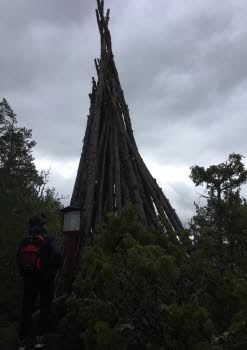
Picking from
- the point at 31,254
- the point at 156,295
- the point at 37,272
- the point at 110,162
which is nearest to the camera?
the point at 156,295

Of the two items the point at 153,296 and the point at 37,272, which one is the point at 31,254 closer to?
the point at 37,272

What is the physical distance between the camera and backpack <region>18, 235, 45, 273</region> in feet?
15.3

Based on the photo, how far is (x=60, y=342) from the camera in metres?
5.03

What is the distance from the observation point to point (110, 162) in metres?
8.11

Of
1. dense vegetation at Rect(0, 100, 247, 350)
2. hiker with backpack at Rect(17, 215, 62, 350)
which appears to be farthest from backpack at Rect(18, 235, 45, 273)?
dense vegetation at Rect(0, 100, 247, 350)

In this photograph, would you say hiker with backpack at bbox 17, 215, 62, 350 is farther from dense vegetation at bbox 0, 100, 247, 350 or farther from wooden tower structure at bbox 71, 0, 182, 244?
wooden tower structure at bbox 71, 0, 182, 244

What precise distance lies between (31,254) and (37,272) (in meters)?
0.25

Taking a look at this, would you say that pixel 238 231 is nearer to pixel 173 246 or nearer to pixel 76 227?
pixel 76 227

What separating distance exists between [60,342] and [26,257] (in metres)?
1.13

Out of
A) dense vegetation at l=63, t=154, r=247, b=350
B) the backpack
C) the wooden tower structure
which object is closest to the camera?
dense vegetation at l=63, t=154, r=247, b=350

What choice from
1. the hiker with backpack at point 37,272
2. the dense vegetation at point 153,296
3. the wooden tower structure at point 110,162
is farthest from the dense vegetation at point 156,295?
the wooden tower structure at point 110,162

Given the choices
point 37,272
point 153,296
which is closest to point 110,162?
point 37,272

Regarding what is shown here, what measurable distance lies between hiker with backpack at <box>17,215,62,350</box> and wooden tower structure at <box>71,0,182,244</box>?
2355mm

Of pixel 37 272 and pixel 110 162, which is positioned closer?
pixel 37 272
